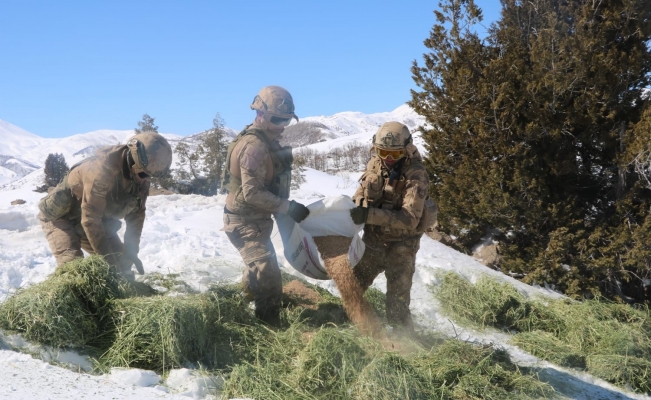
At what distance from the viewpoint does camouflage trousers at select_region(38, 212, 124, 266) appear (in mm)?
4617

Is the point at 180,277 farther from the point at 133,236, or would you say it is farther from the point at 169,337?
the point at 169,337

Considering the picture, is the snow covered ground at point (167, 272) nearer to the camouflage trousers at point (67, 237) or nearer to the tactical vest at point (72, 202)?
the camouflage trousers at point (67, 237)

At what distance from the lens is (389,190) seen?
4.48m

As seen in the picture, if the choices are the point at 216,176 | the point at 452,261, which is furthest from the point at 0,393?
the point at 216,176

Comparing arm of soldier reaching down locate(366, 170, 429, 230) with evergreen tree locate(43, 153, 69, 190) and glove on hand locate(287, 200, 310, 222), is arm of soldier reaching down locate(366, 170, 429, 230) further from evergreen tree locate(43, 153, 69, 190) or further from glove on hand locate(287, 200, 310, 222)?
evergreen tree locate(43, 153, 69, 190)

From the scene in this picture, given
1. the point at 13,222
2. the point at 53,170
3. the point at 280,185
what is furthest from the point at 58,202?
the point at 53,170

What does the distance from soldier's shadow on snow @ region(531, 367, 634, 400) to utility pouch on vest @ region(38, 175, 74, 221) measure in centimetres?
405

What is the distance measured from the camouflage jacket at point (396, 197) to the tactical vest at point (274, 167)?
65 cm

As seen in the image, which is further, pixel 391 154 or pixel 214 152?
pixel 214 152

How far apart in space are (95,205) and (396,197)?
2.47 metres

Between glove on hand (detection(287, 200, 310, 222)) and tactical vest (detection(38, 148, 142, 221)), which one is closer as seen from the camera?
glove on hand (detection(287, 200, 310, 222))

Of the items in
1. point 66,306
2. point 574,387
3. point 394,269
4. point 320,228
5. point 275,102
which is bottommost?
point 574,387

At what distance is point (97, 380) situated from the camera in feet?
10.1

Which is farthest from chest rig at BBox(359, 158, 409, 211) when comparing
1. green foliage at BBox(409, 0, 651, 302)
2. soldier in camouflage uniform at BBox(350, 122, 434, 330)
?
green foliage at BBox(409, 0, 651, 302)
